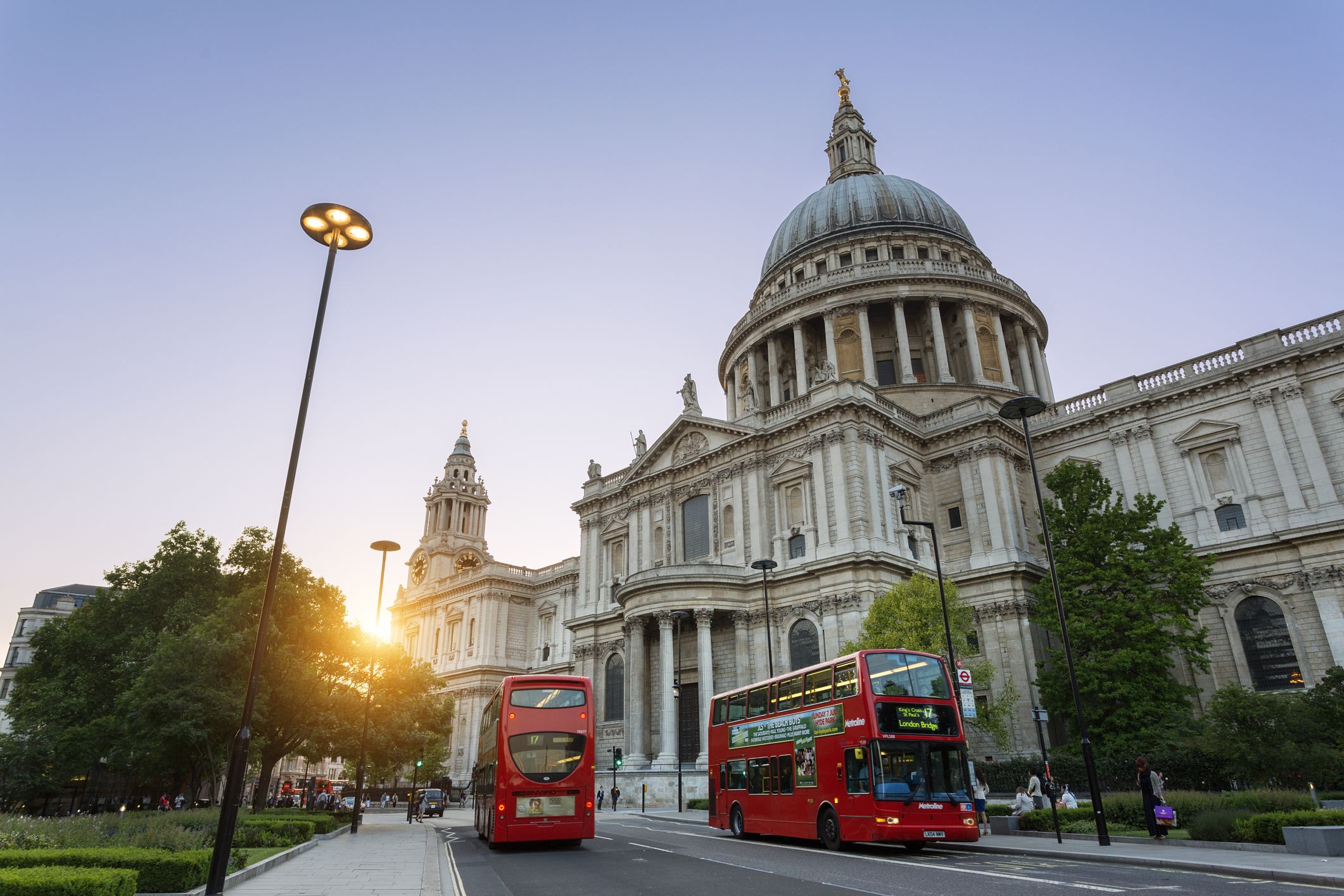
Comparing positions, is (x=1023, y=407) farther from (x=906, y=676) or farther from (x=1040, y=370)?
(x=1040, y=370)

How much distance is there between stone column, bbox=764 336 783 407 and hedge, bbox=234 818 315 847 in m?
43.5

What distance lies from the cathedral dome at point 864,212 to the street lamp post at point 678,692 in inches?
1408

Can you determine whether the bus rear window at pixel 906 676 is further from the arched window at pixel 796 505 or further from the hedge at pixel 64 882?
the arched window at pixel 796 505

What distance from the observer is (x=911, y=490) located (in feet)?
152

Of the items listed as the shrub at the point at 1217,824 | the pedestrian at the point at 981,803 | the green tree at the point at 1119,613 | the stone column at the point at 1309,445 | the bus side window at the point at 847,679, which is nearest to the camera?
the shrub at the point at 1217,824

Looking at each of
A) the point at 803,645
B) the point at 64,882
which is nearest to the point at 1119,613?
the point at 803,645

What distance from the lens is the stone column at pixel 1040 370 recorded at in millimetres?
60906

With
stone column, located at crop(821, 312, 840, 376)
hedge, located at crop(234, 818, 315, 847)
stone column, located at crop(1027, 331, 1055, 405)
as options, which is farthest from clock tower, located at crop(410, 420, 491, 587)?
hedge, located at crop(234, 818, 315, 847)

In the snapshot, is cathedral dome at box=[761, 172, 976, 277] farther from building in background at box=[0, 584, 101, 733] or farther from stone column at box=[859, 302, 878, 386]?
building in background at box=[0, 584, 101, 733]

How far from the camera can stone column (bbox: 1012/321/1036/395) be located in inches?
2345

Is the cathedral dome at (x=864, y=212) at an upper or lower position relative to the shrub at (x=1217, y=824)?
upper

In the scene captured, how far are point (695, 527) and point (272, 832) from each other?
3078cm

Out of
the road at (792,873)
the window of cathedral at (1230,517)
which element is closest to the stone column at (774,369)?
the window of cathedral at (1230,517)

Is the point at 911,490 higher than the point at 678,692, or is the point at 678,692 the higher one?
the point at 911,490
